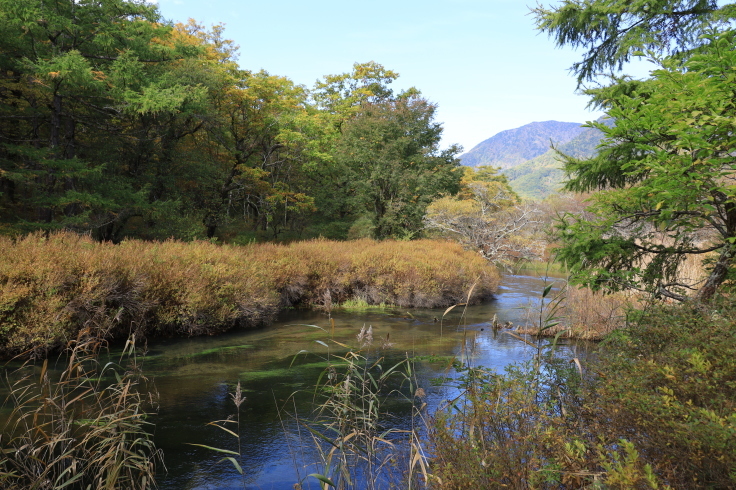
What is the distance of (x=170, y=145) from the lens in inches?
773

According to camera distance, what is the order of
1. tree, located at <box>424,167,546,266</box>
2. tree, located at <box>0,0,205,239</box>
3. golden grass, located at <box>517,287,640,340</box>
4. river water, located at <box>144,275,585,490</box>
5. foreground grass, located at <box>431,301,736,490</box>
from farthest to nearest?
tree, located at <box>424,167,546,266</box>, tree, located at <box>0,0,205,239</box>, golden grass, located at <box>517,287,640,340</box>, river water, located at <box>144,275,585,490</box>, foreground grass, located at <box>431,301,736,490</box>

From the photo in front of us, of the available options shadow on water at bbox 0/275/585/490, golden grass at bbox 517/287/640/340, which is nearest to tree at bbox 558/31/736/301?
shadow on water at bbox 0/275/585/490

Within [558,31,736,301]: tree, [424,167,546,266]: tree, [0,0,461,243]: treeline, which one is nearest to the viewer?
[558,31,736,301]: tree

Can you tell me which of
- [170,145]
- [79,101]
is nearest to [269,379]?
[79,101]

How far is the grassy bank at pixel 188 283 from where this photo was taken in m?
7.40

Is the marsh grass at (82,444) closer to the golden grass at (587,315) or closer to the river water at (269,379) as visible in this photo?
the river water at (269,379)

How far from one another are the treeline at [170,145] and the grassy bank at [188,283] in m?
4.62

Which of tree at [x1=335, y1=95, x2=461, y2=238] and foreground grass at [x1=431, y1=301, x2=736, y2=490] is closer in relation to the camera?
foreground grass at [x1=431, y1=301, x2=736, y2=490]

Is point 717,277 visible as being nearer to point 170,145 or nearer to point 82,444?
point 82,444

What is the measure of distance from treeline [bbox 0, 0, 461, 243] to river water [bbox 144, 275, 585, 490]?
8.71 meters

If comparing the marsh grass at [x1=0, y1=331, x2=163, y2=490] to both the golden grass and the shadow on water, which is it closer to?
the shadow on water

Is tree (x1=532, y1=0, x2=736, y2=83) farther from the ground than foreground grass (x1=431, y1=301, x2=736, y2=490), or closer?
farther from the ground

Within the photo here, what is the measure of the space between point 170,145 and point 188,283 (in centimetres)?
1210

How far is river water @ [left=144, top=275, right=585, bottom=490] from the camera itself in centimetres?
452
